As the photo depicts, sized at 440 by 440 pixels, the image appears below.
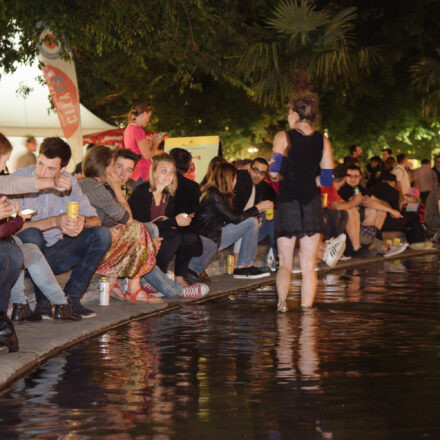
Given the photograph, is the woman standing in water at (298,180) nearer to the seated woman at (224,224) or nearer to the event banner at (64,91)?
the seated woman at (224,224)

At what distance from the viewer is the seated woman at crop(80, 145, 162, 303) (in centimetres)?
1114

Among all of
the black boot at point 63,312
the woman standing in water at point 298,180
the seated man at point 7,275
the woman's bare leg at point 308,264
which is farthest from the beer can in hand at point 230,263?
the seated man at point 7,275

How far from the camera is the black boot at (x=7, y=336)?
311 inches

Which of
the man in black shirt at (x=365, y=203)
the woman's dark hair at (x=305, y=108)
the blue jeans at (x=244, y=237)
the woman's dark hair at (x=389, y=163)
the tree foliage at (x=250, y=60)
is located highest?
the tree foliage at (x=250, y=60)

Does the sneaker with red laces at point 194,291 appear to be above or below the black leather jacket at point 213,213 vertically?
below

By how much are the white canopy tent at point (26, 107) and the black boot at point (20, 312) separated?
41.2 feet

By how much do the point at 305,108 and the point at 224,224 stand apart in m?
4.10

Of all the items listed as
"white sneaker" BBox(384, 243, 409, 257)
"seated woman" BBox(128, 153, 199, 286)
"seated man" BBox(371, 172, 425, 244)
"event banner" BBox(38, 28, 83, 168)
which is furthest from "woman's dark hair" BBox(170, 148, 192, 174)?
"seated man" BBox(371, 172, 425, 244)

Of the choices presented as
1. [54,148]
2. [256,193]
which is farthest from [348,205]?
[54,148]

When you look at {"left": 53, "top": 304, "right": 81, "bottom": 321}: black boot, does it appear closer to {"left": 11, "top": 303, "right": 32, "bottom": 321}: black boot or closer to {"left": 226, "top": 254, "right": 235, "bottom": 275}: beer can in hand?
{"left": 11, "top": 303, "right": 32, "bottom": 321}: black boot

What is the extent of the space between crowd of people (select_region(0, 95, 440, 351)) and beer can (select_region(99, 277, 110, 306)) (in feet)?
0.24

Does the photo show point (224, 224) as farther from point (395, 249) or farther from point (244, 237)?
point (395, 249)

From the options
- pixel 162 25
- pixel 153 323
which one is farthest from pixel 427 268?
pixel 153 323

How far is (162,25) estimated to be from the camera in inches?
685
